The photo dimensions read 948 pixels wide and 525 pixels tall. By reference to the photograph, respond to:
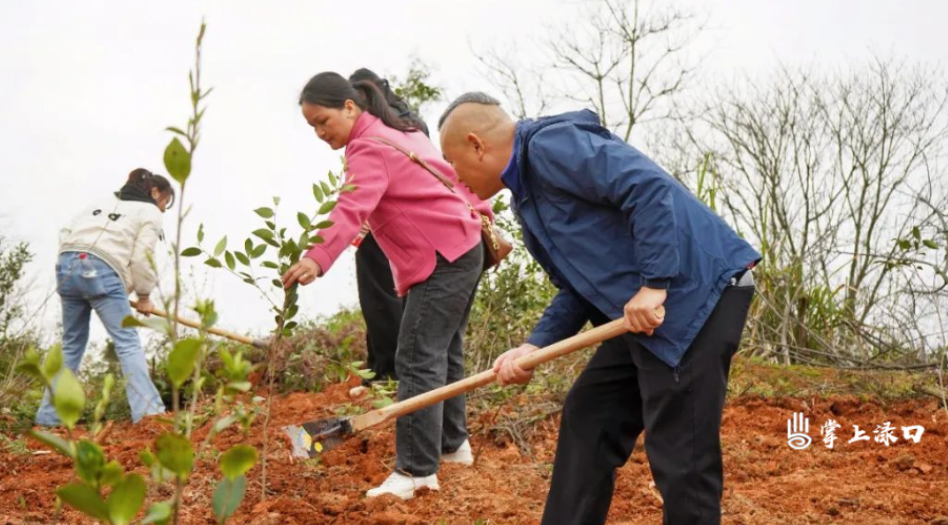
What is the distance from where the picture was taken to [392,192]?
13.5ft

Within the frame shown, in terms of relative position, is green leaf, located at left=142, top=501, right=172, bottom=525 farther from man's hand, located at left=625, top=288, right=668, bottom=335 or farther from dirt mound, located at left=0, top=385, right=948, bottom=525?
dirt mound, located at left=0, top=385, right=948, bottom=525

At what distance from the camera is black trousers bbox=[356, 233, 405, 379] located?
20.8 feet

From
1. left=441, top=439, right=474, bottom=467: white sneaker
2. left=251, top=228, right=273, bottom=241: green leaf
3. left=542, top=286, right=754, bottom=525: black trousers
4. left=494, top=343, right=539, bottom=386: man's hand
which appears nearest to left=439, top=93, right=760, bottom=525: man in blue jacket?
left=542, top=286, right=754, bottom=525: black trousers

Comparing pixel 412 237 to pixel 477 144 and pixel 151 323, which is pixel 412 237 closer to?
pixel 477 144

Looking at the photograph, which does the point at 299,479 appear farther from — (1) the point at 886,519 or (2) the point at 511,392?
(1) the point at 886,519

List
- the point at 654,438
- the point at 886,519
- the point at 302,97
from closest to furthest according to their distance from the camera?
the point at 654,438 < the point at 886,519 < the point at 302,97

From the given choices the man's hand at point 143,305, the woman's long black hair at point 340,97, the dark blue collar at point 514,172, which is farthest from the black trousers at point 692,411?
the man's hand at point 143,305

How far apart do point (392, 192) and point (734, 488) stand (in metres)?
1.91

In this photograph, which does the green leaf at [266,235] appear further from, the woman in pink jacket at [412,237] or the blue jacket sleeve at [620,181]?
the blue jacket sleeve at [620,181]

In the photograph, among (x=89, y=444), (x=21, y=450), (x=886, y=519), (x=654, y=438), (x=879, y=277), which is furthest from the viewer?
(x=879, y=277)

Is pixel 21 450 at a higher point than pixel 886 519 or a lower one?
lower

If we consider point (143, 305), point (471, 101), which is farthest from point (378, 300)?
point (471, 101)

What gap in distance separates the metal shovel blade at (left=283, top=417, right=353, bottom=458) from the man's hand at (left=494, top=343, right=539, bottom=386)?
4.14 ft

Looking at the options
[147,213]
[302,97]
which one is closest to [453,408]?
[302,97]
